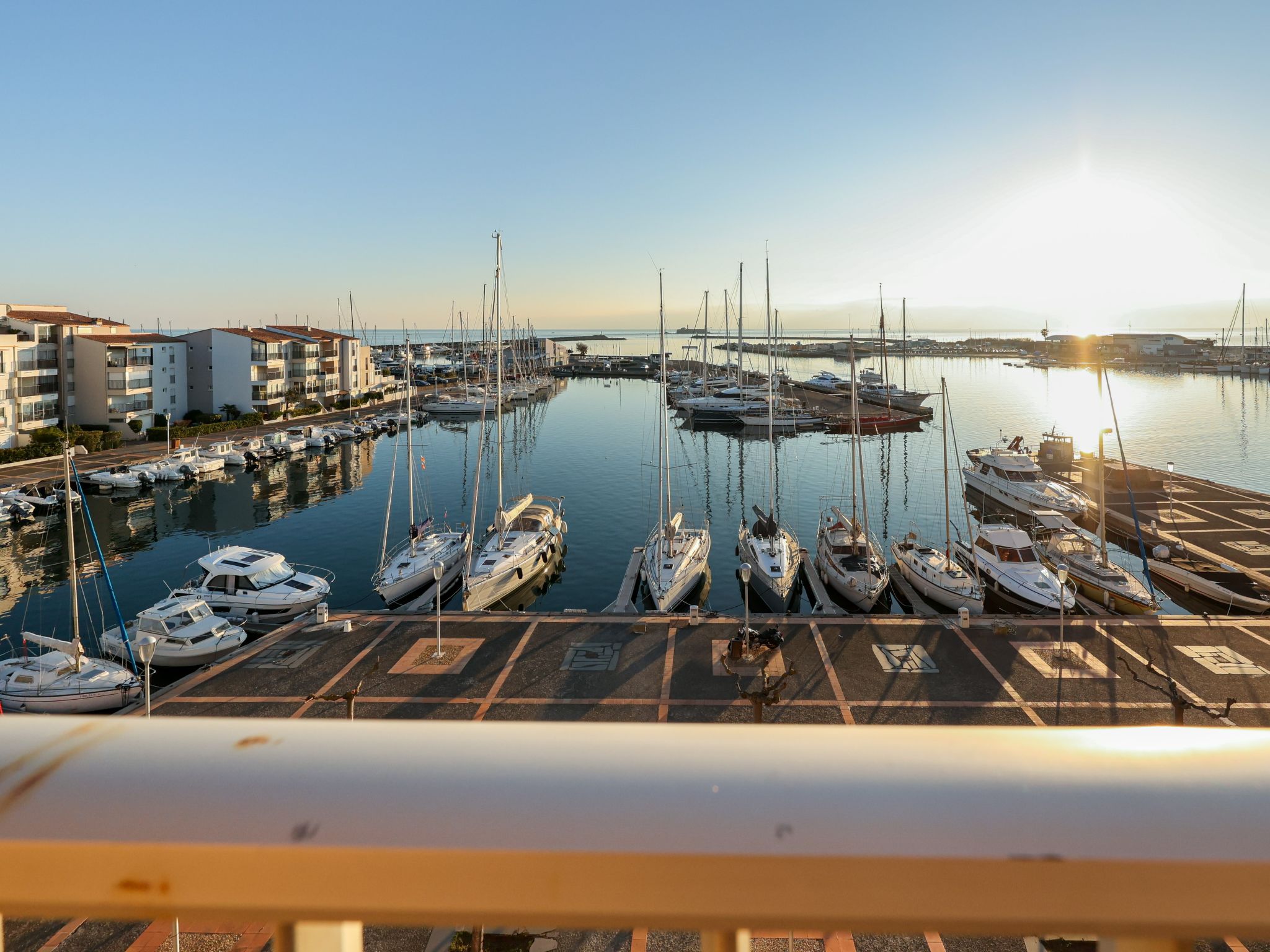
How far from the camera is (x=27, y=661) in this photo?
Answer: 1984cm

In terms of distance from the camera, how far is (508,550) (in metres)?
28.3

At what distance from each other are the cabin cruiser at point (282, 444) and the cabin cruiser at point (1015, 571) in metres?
48.0

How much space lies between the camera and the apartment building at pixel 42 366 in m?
50.8

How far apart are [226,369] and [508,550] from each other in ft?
168

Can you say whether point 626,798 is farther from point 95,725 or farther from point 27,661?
point 27,661

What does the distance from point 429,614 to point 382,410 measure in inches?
2469

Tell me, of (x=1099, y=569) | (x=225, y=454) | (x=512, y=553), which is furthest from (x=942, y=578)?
(x=225, y=454)

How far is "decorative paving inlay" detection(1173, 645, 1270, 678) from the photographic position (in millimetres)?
17422

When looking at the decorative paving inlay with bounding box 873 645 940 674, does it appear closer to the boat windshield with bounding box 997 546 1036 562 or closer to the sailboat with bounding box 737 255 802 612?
the sailboat with bounding box 737 255 802 612

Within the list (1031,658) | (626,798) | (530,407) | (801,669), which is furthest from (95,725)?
(530,407)

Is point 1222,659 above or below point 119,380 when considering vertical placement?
below

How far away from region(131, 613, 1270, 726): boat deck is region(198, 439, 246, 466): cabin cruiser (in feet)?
119

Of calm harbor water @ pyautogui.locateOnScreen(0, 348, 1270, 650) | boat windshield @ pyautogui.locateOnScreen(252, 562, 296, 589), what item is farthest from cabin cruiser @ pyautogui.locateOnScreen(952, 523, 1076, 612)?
boat windshield @ pyautogui.locateOnScreen(252, 562, 296, 589)

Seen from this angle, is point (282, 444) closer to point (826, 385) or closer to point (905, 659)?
point (905, 659)
